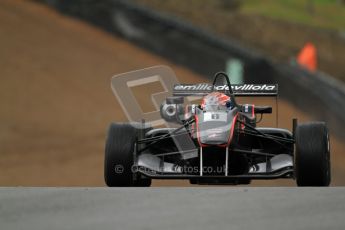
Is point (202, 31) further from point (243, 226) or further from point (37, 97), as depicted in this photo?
point (243, 226)

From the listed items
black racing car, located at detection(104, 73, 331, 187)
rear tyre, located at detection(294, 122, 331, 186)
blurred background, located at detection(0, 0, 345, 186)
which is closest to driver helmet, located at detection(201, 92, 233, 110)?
black racing car, located at detection(104, 73, 331, 187)

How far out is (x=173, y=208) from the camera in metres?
6.69

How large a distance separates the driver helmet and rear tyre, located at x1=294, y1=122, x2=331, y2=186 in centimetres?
97

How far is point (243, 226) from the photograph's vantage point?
5.98 meters

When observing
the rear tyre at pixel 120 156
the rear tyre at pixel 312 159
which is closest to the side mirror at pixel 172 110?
the rear tyre at pixel 120 156

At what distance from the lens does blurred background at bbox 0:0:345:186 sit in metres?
19.4

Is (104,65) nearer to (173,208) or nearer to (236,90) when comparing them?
(236,90)

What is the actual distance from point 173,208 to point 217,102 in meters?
3.93

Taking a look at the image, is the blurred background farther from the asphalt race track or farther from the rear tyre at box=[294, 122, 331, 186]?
the asphalt race track

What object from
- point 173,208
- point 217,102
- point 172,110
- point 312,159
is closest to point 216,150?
point 217,102

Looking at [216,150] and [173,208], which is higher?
[216,150]

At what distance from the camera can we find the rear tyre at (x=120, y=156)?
402 inches

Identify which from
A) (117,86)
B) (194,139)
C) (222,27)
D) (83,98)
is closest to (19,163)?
(83,98)

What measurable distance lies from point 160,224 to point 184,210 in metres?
0.49
